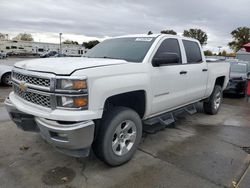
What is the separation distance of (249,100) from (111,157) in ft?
27.2

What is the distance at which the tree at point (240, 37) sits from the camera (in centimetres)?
5716

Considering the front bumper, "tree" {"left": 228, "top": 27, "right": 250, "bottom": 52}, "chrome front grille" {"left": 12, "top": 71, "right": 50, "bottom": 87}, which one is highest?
"tree" {"left": 228, "top": 27, "right": 250, "bottom": 52}

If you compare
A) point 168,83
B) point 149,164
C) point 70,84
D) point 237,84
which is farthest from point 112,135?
point 237,84

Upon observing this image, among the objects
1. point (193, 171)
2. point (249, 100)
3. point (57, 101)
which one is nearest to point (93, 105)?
point (57, 101)

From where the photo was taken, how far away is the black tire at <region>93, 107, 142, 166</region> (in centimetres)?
335

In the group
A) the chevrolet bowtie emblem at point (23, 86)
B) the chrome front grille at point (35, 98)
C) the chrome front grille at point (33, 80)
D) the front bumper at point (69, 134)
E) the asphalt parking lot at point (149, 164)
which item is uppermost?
the chrome front grille at point (33, 80)

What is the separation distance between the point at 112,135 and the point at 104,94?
2.08 ft

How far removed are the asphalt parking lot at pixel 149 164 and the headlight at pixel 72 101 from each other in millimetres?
1039

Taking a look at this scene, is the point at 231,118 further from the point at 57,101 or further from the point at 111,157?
the point at 57,101

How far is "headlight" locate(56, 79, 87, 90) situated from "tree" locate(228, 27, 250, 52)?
6063cm

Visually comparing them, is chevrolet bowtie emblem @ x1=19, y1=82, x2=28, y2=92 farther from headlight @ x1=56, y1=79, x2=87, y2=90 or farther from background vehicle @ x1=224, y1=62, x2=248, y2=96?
background vehicle @ x1=224, y1=62, x2=248, y2=96

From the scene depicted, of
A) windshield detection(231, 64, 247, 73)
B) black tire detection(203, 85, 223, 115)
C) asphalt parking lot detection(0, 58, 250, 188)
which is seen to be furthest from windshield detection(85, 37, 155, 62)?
windshield detection(231, 64, 247, 73)

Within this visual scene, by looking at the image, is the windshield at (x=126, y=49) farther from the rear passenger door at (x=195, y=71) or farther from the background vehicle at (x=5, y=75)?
the background vehicle at (x=5, y=75)

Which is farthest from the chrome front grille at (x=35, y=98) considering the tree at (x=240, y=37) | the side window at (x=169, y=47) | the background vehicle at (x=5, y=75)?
the tree at (x=240, y=37)
